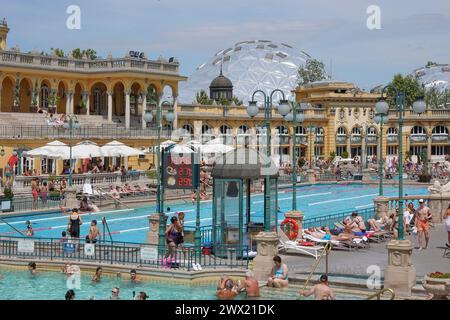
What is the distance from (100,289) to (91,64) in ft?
150

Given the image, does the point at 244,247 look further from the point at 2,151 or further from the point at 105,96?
the point at 105,96

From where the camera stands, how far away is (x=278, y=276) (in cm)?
2197

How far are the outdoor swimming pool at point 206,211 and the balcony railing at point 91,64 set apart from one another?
15339 millimetres

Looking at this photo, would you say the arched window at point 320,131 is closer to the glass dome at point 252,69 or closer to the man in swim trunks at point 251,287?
the glass dome at point 252,69

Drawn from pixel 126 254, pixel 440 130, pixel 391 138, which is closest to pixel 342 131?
pixel 391 138

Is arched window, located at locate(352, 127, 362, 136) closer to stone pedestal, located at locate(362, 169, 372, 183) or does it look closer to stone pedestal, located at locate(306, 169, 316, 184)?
stone pedestal, located at locate(362, 169, 372, 183)

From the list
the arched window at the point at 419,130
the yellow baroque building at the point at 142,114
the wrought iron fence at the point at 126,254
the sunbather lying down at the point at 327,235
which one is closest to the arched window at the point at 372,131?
the yellow baroque building at the point at 142,114

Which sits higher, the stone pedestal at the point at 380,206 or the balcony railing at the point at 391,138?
the balcony railing at the point at 391,138

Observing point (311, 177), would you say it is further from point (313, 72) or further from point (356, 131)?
point (313, 72)

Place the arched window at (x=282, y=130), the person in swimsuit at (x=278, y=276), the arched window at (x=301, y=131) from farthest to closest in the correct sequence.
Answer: the arched window at (x=301, y=131) < the arched window at (x=282, y=130) < the person in swimsuit at (x=278, y=276)

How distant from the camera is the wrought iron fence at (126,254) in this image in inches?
937

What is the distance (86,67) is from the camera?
6600cm

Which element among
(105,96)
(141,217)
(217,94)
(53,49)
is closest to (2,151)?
(141,217)

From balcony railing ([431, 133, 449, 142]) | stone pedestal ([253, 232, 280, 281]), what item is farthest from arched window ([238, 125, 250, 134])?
stone pedestal ([253, 232, 280, 281])
